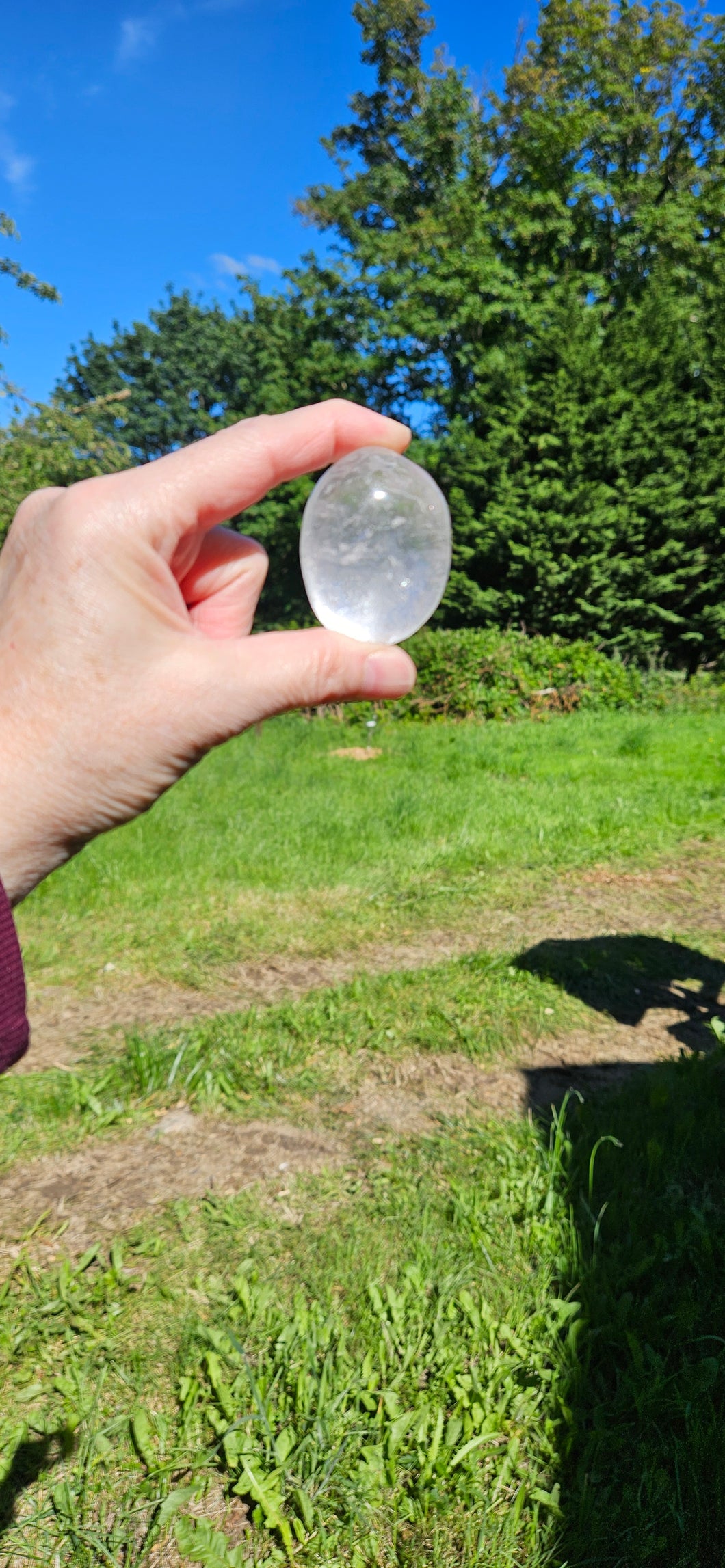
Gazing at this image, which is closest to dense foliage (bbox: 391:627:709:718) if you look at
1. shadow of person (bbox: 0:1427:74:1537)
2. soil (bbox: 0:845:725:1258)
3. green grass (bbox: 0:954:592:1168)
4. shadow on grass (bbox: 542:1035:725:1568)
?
soil (bbox: 0:845:725:1258)

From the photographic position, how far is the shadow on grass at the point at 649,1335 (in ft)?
5.71

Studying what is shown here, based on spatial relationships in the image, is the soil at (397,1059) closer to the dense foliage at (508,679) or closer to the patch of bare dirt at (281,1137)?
the patch of bare dirt at (281,1137)

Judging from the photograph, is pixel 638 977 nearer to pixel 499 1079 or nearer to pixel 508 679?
pixel 499 1079

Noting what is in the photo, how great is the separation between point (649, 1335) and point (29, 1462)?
1.42 meters

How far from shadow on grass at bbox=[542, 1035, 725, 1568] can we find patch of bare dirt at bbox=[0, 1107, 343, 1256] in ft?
2.93

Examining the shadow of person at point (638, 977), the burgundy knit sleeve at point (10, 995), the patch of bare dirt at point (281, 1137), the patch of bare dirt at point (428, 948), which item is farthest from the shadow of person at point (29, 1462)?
the shadow of person at point (638, 977)

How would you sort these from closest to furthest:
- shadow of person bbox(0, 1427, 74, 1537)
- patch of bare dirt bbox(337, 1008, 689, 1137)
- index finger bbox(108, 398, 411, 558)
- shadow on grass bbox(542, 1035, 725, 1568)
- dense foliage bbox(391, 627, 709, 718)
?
1. index finger bbox(108, 398, 411, 558)
2. shadow on grass bbox(542, 1035, 725, 1568)
3. shadow of person bbox(0, 1427, 74, 1537)
4. patch of bare dirt bbox(337, 1008, 689, 1137)
5. dense foliage bbox(391, 627, 709, 718)

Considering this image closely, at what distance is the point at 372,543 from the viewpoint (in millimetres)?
1629

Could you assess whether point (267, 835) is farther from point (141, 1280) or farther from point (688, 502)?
point (688, 502)

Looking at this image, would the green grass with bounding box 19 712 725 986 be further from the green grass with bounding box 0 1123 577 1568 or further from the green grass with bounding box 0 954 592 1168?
the green grass with bounding box 0 1123 577 1568

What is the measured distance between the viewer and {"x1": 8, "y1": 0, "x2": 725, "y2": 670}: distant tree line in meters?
14.0

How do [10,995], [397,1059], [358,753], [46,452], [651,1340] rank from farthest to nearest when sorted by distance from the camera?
[46,452] → [358,753] → [397,1059] → [651,1340] → [10,995]

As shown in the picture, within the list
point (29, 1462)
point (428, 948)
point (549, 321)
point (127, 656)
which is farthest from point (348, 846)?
point (549, 321)

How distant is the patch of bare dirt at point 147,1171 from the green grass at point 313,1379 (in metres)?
0.12
